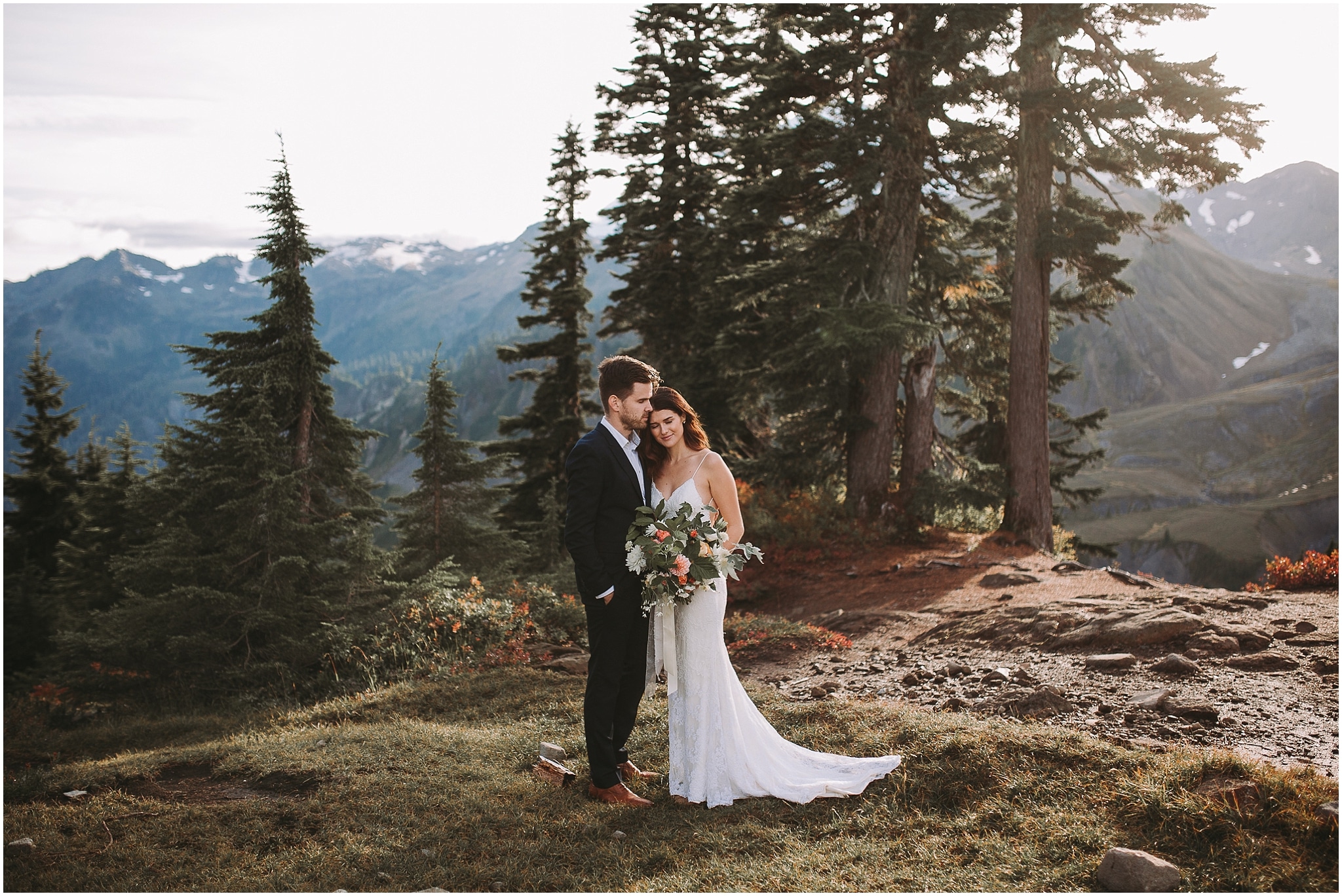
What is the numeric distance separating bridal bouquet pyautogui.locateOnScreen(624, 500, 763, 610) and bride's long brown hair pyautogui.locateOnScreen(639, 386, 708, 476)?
398mm

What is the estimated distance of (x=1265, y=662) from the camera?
21.7 ft

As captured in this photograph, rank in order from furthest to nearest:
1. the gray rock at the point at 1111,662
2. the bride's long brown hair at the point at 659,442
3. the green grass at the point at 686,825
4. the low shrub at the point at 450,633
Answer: the low shrub at the point at 450,633, the gray rock at the point at 1111,662, the bride's long brown hair at the point at 659,442, the green grass at the point at 686,825

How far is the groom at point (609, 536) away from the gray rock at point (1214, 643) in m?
5.40

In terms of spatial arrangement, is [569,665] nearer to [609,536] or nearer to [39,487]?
[609,536]

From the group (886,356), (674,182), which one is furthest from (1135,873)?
(674,182)

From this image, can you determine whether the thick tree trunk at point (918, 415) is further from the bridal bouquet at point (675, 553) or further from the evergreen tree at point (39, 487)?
the evergreen tree at point (39, 487)

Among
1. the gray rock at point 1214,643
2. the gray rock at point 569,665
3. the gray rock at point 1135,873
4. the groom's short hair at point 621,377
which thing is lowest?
the gray rock at point 569,665

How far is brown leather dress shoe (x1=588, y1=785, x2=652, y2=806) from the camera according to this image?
4.82 m

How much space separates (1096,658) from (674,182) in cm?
1654

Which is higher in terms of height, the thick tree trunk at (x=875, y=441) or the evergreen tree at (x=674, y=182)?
the evergreen tree at (x=674, y=182)

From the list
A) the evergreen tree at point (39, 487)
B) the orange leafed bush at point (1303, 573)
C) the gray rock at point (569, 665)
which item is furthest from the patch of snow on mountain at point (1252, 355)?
the gray rock at point (569, 665)

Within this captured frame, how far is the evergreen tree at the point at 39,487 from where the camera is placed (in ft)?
93.1

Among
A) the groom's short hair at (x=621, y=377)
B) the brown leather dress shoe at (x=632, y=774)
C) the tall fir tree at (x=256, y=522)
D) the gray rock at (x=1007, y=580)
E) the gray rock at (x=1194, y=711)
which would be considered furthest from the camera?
the gray rock at (x=1007, y=580)

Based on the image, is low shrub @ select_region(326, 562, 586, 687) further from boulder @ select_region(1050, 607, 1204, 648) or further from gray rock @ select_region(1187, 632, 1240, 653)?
gray rock @ select_region(1187, 632, 1240, 653)
